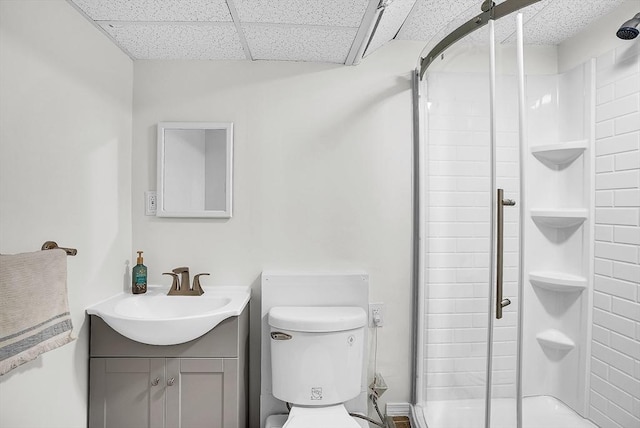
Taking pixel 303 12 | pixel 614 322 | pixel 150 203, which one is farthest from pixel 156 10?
pixel 614 322

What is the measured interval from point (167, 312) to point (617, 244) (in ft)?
5.75

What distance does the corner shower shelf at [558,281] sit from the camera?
114 cm

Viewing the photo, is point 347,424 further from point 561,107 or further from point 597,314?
point 561,107

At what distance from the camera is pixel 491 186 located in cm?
131

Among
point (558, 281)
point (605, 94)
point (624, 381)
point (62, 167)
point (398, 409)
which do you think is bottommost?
point (398, 409)

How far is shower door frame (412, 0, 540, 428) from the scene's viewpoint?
121cm

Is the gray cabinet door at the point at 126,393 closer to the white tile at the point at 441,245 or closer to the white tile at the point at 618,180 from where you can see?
the white tile at the point at 441,245

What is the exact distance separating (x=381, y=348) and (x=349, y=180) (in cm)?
89

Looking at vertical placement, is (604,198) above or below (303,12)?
below

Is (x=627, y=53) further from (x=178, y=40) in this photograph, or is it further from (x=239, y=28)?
(x=178, y=40)

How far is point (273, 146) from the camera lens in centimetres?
205

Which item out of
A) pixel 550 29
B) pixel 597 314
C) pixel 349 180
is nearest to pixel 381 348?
pixel 349 180

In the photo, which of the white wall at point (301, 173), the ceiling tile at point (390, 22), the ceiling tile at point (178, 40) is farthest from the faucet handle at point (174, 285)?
the ceiling tile at point (390, 22)

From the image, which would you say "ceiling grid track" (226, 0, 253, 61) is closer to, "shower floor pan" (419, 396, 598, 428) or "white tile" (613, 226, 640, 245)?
"white tile" (613, 226, 640, 245)
